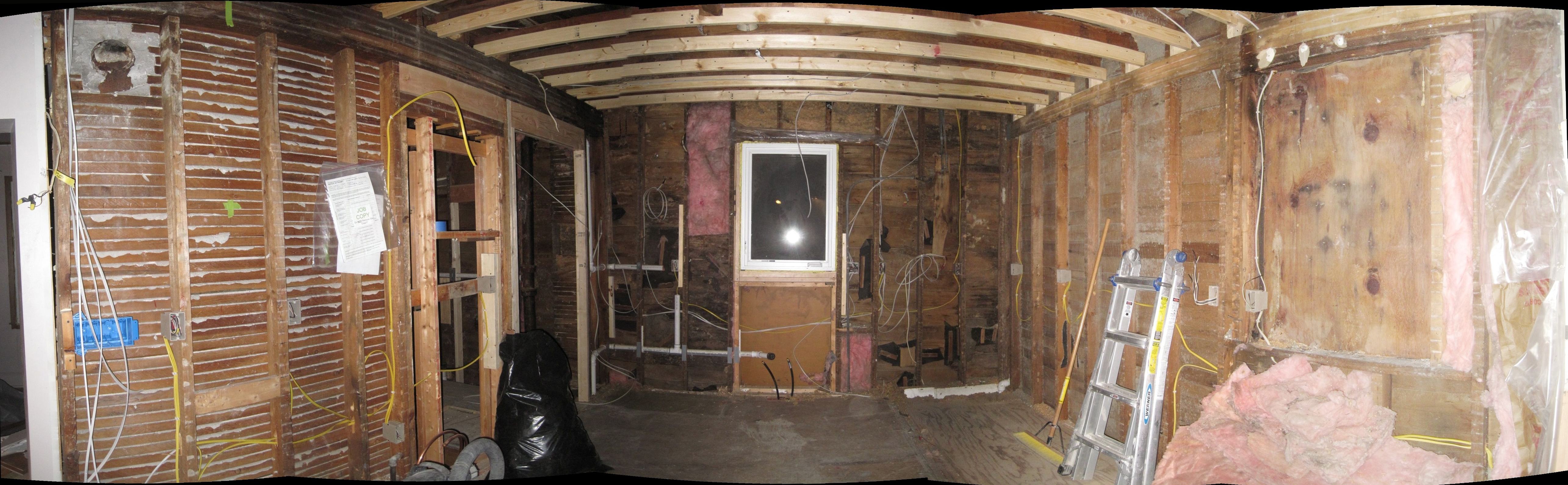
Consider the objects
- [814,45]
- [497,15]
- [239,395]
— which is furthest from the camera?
[814,45]

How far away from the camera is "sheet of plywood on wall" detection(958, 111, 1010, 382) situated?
4.40 m

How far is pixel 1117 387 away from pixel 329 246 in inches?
150

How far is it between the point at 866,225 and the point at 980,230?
0.96 meters

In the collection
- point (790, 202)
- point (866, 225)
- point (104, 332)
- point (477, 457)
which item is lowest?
point (477, 457)

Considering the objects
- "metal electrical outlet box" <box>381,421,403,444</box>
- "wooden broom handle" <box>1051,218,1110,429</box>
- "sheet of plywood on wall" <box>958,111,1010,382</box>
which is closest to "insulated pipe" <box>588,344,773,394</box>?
"sheet of plywood on wall" <box>958,111,1010,382</box>

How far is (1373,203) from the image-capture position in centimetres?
217

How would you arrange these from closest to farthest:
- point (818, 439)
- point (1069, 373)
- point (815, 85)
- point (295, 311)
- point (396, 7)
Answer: point (295, 311)
point (396, 7)
point (1069, 373)
point (818, 439)
point (815, 85)

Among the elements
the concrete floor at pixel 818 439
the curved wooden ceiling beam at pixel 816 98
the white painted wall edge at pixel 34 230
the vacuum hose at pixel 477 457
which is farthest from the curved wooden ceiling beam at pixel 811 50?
the concrete floor at pixel 818 439

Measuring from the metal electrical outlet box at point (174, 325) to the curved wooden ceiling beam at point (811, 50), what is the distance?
192 cm

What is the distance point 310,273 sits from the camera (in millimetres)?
2295

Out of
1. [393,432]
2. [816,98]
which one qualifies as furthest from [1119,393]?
[393,432]

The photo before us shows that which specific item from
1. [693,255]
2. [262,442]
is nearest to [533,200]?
[693,255]

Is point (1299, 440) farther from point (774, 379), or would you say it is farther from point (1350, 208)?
point (774, 379)

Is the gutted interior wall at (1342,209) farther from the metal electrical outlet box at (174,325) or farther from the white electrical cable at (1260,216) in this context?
the metal electrical outlet box at (174,325)
